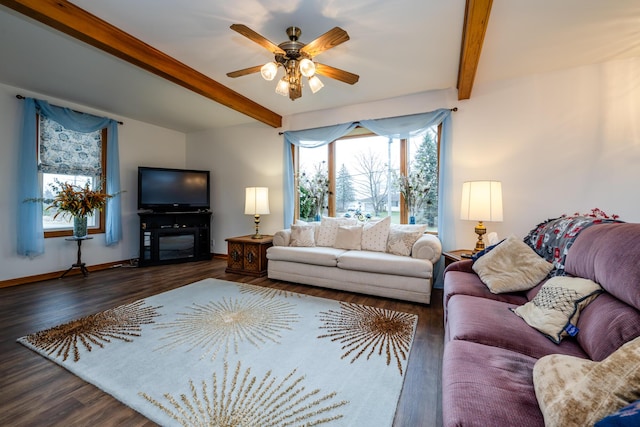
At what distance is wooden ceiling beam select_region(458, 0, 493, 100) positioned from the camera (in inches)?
74.1

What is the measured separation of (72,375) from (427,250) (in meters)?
3.14

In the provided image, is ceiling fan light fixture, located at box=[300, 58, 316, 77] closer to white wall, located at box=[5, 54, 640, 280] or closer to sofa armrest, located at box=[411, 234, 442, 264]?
white wall, located at box=[5, 54, 640, 280]

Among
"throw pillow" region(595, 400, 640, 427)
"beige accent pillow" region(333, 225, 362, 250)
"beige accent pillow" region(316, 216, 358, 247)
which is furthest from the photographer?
"beige accent pillow" region(316, 216, 358, 247)

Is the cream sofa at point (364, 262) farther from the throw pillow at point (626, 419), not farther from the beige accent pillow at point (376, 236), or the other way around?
the throw pillow at point (626, 419)

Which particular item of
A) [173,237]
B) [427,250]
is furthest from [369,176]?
[173,237]

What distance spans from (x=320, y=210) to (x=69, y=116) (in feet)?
13.2

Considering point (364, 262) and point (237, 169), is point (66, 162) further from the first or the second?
point (364, 262)

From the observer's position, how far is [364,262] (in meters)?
3.13

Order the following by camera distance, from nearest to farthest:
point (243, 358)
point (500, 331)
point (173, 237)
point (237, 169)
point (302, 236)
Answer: point (500, 331) < point (243, 358) < point (302, 236) < point (173, 237) < point (237, 169)

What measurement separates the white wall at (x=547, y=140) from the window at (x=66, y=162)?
4.47 m

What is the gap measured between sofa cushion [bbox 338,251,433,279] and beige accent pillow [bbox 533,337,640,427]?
78.4 inches

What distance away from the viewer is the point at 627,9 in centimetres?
212

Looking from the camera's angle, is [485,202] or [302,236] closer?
[485,202]

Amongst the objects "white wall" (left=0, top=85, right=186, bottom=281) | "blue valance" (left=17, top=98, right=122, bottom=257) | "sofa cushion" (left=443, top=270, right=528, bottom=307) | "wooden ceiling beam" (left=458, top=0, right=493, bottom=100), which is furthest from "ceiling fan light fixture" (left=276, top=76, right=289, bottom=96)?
"white wall" (left=0, top=85, right=186, bottom=281)
